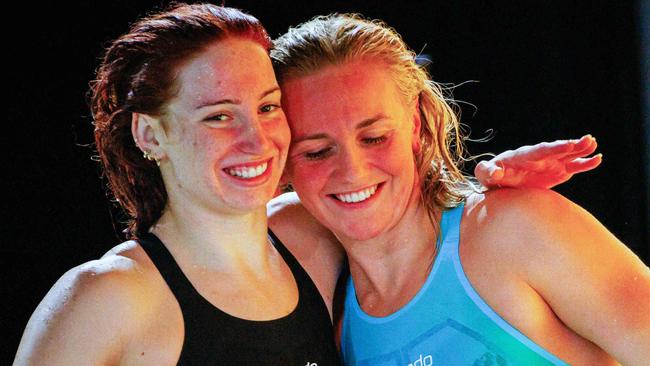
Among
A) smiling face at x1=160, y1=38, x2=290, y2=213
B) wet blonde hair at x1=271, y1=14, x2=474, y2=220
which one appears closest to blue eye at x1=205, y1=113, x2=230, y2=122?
smiling face at x1=160, y1=38, x2=290, y2=213

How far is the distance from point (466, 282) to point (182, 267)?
2.07 ft

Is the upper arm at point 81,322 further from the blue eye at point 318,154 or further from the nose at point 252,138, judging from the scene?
the blue eye at point 318,154

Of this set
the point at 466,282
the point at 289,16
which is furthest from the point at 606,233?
the point at 289,16

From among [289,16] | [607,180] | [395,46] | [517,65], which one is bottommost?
[607,180]

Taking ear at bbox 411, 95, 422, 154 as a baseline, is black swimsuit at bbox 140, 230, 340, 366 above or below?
below

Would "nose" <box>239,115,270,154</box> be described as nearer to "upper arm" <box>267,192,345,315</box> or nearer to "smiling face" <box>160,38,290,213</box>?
"smiling face" <box>160,38,290,213</box>

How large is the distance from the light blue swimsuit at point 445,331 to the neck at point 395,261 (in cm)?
4

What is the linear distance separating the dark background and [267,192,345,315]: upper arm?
3.02 ft

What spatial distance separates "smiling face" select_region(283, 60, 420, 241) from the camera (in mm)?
2137

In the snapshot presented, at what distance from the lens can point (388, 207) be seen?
2188mm

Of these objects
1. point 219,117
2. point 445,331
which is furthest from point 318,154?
point 445,331

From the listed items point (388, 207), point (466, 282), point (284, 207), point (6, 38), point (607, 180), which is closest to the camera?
point (466, 282)

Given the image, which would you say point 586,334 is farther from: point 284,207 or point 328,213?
point 284,207

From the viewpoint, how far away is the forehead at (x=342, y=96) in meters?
2.14
